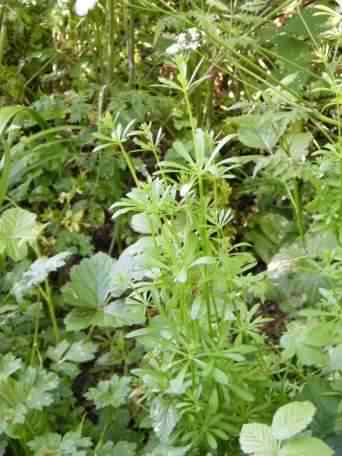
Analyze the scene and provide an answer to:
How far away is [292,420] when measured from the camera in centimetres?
97

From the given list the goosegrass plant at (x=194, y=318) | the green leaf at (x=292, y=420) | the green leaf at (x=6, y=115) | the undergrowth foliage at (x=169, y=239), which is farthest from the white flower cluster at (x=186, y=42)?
the green leaf at (x=292, y=420)

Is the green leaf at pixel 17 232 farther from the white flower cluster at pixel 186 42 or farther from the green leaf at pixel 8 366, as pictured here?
the white flower cluster at pixel 186 42

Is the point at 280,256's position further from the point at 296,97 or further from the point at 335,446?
the point at 335,446

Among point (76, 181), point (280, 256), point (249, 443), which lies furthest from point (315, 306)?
point (76, 181)

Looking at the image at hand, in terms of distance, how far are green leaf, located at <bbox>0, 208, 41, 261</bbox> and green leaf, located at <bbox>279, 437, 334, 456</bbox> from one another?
28.3 inches

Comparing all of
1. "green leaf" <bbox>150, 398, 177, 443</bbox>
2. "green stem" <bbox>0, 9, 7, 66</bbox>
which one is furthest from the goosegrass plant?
"green stem" <bbox>0, 9, 7, 66</bbox>

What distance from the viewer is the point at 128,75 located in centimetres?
218

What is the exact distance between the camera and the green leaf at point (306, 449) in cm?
96

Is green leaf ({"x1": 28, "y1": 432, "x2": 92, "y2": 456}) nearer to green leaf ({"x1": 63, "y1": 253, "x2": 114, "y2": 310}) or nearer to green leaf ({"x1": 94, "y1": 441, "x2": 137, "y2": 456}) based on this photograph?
green leaf ({"x1": 94, "y1": 441, "x2": 137, "y2": 456})

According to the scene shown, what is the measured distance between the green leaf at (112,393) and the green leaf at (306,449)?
1.56ft

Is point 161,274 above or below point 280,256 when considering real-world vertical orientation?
above

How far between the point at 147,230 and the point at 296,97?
1.62 feet

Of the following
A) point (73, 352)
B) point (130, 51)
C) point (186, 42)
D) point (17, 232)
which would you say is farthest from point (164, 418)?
point (130, 51)

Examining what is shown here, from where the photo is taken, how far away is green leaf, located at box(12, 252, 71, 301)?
1447 mm
